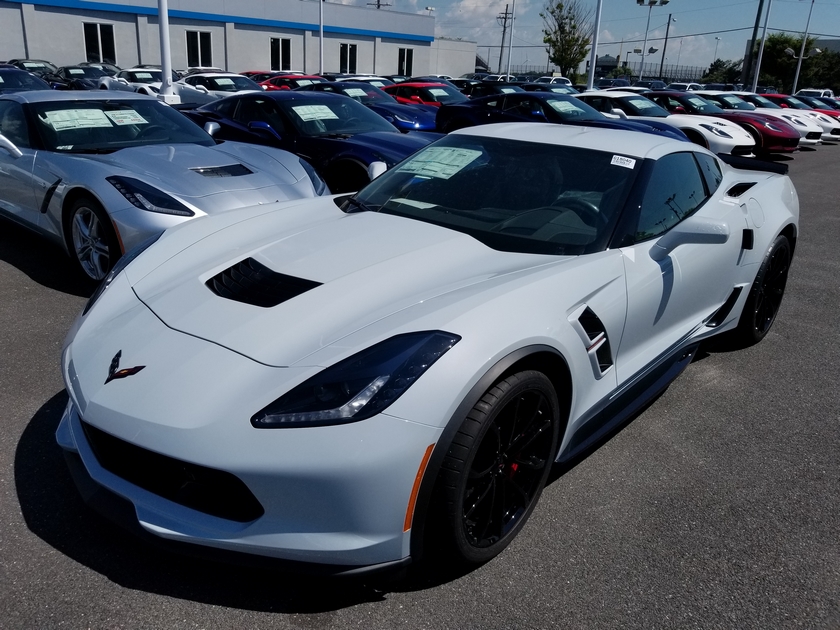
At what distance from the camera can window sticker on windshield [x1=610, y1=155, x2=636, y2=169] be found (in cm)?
324

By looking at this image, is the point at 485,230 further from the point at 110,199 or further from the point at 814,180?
the point at 814,180

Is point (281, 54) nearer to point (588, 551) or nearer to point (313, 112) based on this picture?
point (313, 112)

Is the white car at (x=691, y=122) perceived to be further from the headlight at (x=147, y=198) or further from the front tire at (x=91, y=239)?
the front tire at (x=91, y=239)

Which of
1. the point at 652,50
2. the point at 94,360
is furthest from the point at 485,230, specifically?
the point at 652,50

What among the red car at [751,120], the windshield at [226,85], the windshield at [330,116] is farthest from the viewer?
the windshield at [226,85]

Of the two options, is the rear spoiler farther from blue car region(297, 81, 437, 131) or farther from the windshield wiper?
blue car region(297, 81, 437, 131)

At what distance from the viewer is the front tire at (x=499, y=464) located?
6.81 ft

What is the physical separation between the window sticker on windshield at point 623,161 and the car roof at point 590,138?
39mm

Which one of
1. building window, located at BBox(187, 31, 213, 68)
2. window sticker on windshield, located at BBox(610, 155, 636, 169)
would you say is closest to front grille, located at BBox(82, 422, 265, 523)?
window sticker on windshield, located at BBox(610, 155, 636, 169)

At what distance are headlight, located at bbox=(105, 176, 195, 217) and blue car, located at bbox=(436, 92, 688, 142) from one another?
24.4 ft

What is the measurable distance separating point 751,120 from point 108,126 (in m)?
12.9

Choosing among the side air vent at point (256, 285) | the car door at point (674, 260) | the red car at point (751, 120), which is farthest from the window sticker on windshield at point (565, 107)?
the side air vent at point (256, 285)

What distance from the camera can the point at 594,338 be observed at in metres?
2.62

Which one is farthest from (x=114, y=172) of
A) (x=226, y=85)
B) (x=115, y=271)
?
(x=226, y=85)
